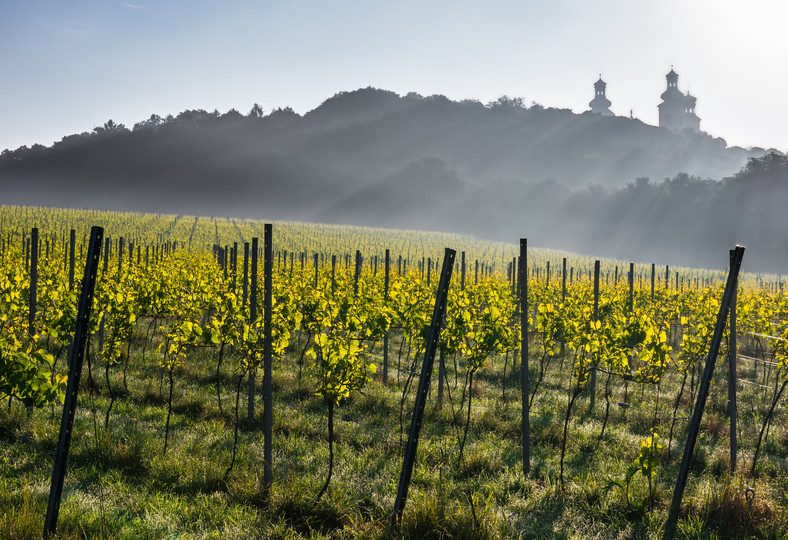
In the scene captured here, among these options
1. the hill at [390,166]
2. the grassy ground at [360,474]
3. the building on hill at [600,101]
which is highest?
the building on hill at [600,101]

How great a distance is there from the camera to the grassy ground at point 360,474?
391 cm

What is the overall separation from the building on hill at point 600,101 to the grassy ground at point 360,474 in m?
175

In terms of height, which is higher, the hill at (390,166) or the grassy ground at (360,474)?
the hill at (390,166)

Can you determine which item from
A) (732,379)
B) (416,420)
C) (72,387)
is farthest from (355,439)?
(732,379)

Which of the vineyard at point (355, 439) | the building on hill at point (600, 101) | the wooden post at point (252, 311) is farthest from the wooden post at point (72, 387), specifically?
the building on hill at point (600, 101)

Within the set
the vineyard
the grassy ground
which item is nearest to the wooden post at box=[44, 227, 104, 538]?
the vineyard

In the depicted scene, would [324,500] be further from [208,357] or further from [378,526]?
[208,357]

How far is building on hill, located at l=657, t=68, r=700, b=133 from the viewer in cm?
14250

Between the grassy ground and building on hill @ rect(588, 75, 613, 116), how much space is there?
175076mm

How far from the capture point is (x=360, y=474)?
5.09m

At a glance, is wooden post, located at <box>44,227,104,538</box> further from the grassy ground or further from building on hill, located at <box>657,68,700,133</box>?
building on hill, located at <box>657,68,700,133</box>

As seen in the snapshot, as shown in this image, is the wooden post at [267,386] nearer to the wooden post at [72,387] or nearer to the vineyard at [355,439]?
the vineyard at [355,439]

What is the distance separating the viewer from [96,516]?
3.77m

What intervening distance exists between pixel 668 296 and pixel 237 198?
368ft
